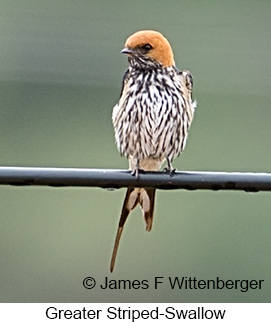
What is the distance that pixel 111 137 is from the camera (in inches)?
672

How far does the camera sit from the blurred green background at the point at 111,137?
15.0 m

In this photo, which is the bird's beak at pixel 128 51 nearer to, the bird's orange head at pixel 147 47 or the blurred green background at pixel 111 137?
the bird's orange head at pixel 147 47

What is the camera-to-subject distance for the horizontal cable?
17.9 ft

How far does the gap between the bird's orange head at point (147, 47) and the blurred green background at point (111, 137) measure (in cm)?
712

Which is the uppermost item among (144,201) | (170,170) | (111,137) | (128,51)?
(111,137)

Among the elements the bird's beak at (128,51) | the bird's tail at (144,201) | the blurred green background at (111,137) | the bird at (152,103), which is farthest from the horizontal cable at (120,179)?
the blurred green background at (111,137)

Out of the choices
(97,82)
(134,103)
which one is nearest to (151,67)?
(134,103)

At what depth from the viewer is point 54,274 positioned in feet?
54.1

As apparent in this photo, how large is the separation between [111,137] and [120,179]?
37.8 feet

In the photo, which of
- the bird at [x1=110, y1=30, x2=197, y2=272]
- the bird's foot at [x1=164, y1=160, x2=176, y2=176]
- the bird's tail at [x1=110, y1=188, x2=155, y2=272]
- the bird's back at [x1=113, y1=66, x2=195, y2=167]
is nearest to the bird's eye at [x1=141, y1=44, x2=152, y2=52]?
the bird at [x1=110, y1=30, x2=197, y2=272]

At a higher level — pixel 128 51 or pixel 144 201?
pixel 128 51

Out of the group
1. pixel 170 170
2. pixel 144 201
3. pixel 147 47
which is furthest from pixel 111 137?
pixel 170 170

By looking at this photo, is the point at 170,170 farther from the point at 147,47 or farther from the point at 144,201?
the point at 147,47

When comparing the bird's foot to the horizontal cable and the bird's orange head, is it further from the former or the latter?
the bird's orange head
